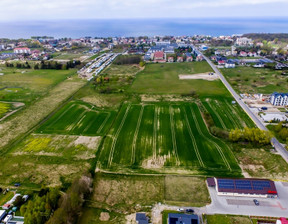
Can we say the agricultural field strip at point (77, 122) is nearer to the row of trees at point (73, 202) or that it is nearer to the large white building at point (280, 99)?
the row of trees at point (73, 202)

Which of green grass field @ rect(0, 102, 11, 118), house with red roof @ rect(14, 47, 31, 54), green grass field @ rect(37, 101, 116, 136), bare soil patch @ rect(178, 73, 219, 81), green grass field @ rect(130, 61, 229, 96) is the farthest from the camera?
house with red roof @ rect(14, 47, 31, 54)

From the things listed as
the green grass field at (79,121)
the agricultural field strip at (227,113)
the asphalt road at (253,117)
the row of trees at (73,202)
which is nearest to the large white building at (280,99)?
the asphalt road at (253,117)

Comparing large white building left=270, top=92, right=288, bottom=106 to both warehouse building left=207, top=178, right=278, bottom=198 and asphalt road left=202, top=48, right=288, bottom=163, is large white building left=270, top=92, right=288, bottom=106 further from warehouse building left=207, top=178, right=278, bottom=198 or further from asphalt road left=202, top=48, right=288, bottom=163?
warehouse building left=207, top=178, right=278, bottom=198

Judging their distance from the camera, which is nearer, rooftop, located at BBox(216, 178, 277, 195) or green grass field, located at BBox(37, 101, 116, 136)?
rooftop, located at BBox(216, 178, 277, 195)

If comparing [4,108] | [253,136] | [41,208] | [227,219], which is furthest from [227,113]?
[4,108]

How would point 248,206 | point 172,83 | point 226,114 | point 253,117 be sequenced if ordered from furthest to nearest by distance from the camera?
point 172,83, point 226,114, point 253,117, point 248,206

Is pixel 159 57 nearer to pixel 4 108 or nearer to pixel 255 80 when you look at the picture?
pixel 255 80

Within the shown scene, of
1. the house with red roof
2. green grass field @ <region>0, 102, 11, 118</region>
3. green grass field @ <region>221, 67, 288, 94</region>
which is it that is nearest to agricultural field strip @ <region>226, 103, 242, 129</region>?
green grass field @ <region>221, 67, 288, 94</region>

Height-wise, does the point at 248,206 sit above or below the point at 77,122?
below
